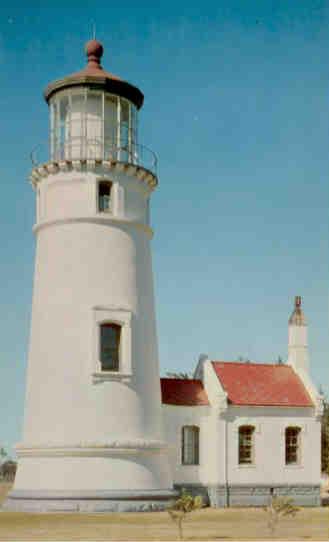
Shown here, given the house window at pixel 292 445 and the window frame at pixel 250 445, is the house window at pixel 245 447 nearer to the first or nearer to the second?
the window frame at pixel 250 445

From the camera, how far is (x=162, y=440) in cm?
3022

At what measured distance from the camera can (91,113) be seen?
30078 mm

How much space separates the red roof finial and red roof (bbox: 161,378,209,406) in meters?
11.9

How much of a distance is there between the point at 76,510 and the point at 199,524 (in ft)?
16.3

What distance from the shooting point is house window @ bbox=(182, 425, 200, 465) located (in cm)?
3259

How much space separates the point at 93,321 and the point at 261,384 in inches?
335

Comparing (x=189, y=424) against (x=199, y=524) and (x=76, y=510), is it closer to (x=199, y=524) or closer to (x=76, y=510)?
(x=76, y=510)

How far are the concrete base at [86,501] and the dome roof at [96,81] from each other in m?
13.3

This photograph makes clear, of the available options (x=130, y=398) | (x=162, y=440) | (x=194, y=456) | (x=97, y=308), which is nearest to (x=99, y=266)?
(x=97, y=308)

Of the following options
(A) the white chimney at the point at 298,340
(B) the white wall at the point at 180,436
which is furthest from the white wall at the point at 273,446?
(A) the white chimney at the point at 298,340

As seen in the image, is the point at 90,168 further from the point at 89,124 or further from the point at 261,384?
the point at 261,384

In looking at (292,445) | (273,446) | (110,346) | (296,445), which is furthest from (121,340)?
(296,445)

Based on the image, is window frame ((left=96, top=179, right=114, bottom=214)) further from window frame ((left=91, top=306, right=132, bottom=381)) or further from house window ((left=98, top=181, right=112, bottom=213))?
window frame ((left=91, top=306, right=132, bottom=381))

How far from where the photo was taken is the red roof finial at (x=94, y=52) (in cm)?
3097
